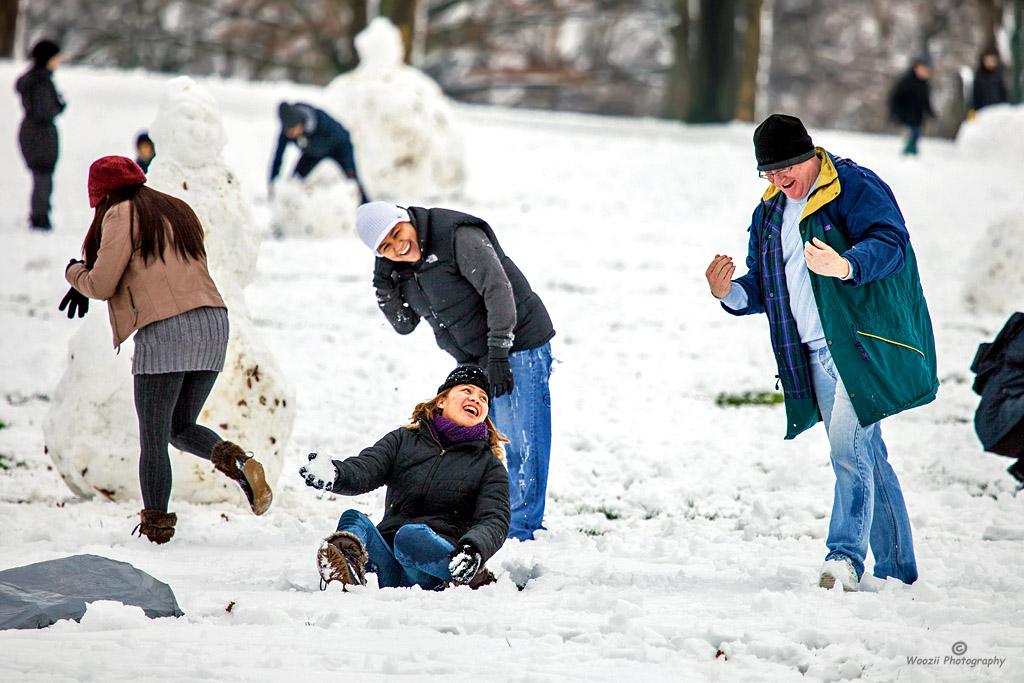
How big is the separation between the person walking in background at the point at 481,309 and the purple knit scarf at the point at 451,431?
0.35 metres

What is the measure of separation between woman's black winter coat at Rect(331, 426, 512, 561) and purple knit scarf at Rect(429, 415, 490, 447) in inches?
0.9

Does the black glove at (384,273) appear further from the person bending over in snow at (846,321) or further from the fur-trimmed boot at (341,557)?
the person bending over in snow at (846,321)

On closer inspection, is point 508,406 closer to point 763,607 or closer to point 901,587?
point 763,607

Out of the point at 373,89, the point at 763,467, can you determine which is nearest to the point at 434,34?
the point at 373,89

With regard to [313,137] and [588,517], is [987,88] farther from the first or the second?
[588,517]

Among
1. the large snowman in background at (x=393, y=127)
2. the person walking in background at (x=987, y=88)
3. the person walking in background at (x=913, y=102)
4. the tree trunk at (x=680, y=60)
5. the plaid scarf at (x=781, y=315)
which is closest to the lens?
the plaid scarf at (x=781, y=315)

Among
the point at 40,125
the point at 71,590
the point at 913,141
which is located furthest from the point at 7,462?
the point at 913,141

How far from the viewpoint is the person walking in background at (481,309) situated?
4.34 metres

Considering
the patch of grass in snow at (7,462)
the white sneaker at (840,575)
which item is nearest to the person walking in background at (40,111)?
the patch of grass in snow at (7,462)

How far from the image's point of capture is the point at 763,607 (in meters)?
3.75

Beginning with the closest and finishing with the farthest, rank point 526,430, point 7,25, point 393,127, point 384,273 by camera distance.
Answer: point 384,273 → point 526,430 → point 393,127 → point 7,25

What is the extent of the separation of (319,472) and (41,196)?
8898 millimetres

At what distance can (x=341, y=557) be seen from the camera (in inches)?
146

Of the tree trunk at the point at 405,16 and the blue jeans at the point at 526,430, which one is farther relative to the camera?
the tree trunk at the point at 405,16
